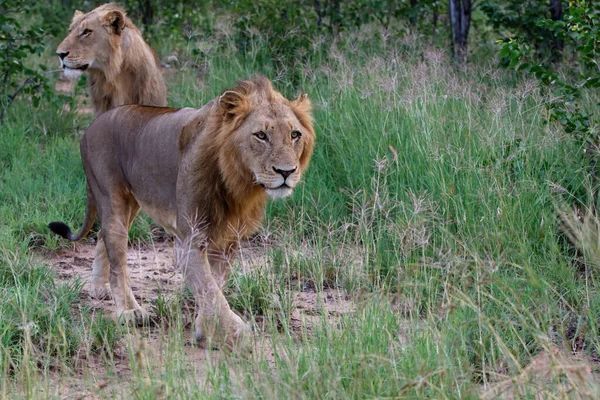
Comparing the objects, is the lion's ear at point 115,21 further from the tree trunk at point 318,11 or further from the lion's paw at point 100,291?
the tree trunk at point 318,11

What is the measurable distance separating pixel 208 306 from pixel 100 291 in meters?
1.15

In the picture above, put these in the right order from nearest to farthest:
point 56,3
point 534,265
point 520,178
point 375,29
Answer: point 534,265, point 520,178, point 375,29, point 56,3

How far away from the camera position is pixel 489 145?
4949 millimetres

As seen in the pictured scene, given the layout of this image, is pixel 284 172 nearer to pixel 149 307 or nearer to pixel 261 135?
pixel 261 135

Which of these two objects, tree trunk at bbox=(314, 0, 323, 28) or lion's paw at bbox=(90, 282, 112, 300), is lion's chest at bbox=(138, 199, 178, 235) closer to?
lion's paw at bbox=(90, 282, 112, 300)

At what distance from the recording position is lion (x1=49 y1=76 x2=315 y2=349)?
367cm

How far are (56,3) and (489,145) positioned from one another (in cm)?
574

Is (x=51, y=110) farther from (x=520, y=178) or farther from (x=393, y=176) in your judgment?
(x=520, y=178)

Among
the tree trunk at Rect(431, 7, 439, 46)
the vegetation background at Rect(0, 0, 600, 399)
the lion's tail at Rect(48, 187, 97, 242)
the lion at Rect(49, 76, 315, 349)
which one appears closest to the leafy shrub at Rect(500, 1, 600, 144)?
the vegetation background at Rect(0, 0, 600, 399)

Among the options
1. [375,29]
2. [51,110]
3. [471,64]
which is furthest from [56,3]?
[471,64]

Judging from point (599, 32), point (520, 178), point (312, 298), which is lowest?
point (312, 298)

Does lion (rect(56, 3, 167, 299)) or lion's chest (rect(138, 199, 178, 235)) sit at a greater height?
lion (rect(56, 3, 167, 299))

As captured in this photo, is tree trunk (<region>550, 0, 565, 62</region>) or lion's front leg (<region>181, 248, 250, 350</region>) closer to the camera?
lion's front leg (<region>181, 248, 250, 350</region>)

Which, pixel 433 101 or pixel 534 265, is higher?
pixel 433 101
